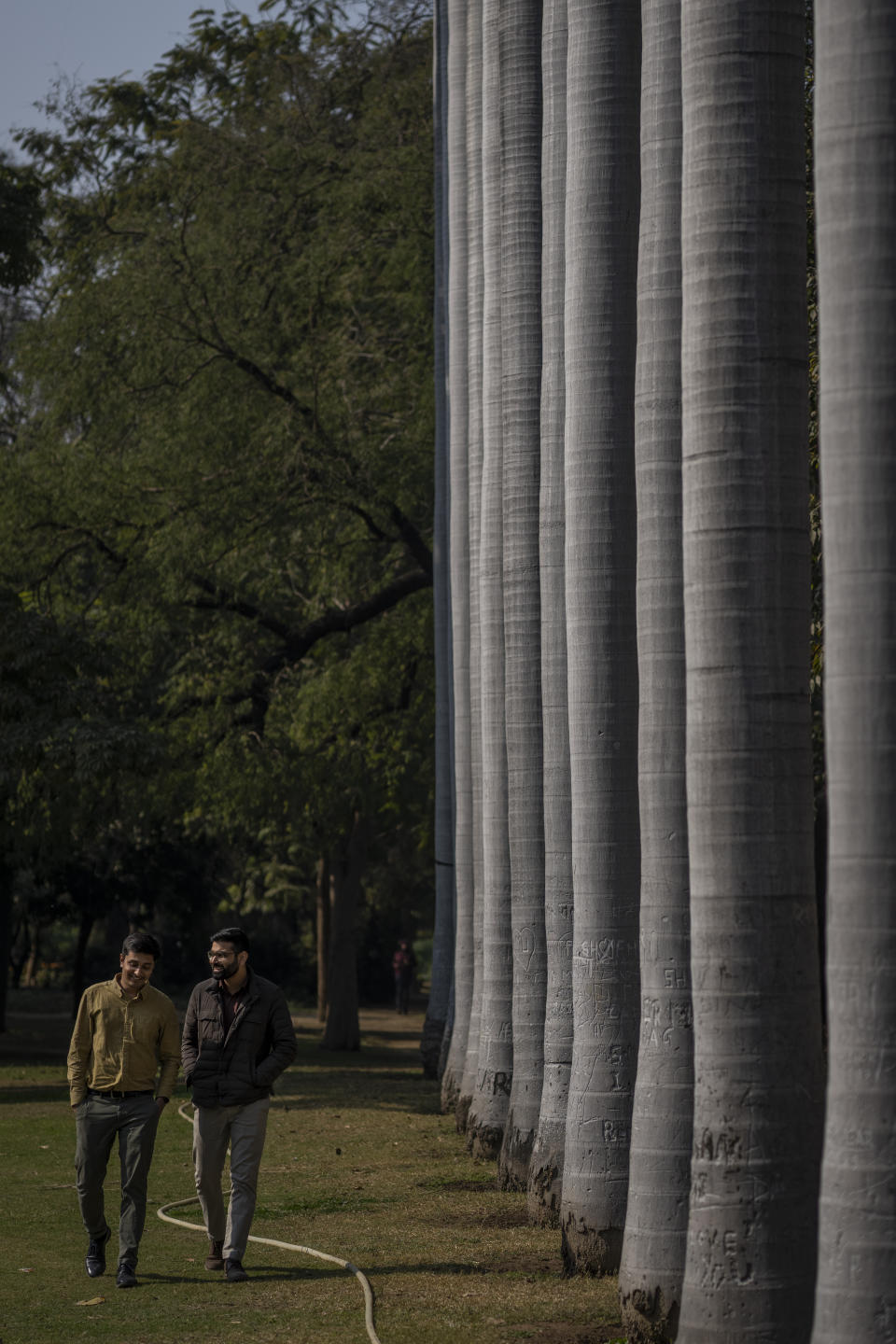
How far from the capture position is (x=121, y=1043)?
10625mm

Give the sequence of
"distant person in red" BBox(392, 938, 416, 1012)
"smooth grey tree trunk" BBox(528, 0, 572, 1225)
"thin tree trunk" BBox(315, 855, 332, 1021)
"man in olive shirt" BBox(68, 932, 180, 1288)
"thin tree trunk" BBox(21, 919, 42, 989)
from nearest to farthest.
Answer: "man in olive shirt" BBox(68, 932, 180, 1288)
"smooth grey tree trunk" BBox(528, 0, 572, 1225)
"thin tree trunk" BBox(315, 855, 332, 1021)
"distant person in red" BBox(392, 938, 416, 1012)
"thin tree trunk" BBox(21, 919, 42, 989)

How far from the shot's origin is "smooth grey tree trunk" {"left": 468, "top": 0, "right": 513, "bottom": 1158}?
16375 mm

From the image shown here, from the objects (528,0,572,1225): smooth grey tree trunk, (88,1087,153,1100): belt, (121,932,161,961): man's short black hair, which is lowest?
(88,1087,153,1100): belt

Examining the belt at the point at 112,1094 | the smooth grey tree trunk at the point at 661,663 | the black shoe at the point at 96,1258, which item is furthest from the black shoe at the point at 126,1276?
the smooth grey tree trunk at the point at 661,663

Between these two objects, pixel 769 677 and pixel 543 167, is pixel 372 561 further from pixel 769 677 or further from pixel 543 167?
pixel 769 677

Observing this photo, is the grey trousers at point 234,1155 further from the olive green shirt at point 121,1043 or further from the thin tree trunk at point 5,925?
the thin tree trunk at point 5,925

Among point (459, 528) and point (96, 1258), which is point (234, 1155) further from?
point (459, 528)

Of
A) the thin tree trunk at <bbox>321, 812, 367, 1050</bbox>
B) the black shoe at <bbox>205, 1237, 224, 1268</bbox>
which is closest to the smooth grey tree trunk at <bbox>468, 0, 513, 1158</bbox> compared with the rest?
the black shoe at <bbox>205, 1237, 224, 1268</bbox>

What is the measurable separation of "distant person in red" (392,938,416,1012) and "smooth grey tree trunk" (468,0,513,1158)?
1267 inches

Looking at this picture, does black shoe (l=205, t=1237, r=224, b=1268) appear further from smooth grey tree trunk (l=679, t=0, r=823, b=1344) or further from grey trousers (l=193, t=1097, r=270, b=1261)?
smooth grey tree trunk (l=679, t=0, r=823, b=1344)

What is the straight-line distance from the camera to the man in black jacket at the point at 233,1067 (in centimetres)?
1051

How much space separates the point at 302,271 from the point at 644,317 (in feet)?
55.8

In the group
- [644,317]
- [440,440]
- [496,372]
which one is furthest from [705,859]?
[440,440]

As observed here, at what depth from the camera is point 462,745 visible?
19.7 meters
